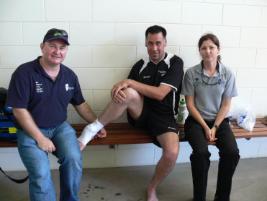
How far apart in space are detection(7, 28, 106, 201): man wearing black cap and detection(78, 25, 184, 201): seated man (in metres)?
0.25

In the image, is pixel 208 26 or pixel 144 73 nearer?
pixel 144 73

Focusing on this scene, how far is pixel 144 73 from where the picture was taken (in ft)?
7.95

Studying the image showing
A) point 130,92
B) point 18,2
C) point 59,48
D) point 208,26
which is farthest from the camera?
point 208,26

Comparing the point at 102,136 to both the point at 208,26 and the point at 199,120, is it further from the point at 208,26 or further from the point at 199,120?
the point at 208,26

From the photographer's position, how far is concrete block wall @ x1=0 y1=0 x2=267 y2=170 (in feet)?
7.83

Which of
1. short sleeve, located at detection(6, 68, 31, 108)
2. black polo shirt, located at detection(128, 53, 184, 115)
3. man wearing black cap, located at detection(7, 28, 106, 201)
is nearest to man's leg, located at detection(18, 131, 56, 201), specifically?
man wearing black cap, located at detection(7, 28, 106, 201)

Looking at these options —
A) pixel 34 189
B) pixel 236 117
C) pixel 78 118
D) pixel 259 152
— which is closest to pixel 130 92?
pixel 78 118

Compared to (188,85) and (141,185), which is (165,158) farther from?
(188,85)

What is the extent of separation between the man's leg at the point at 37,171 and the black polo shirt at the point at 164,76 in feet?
3.03

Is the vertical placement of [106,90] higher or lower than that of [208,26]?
lower

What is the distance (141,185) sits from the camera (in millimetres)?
2494

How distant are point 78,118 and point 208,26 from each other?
134cm

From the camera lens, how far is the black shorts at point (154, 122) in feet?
7.39

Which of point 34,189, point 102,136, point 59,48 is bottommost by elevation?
point 34,189
